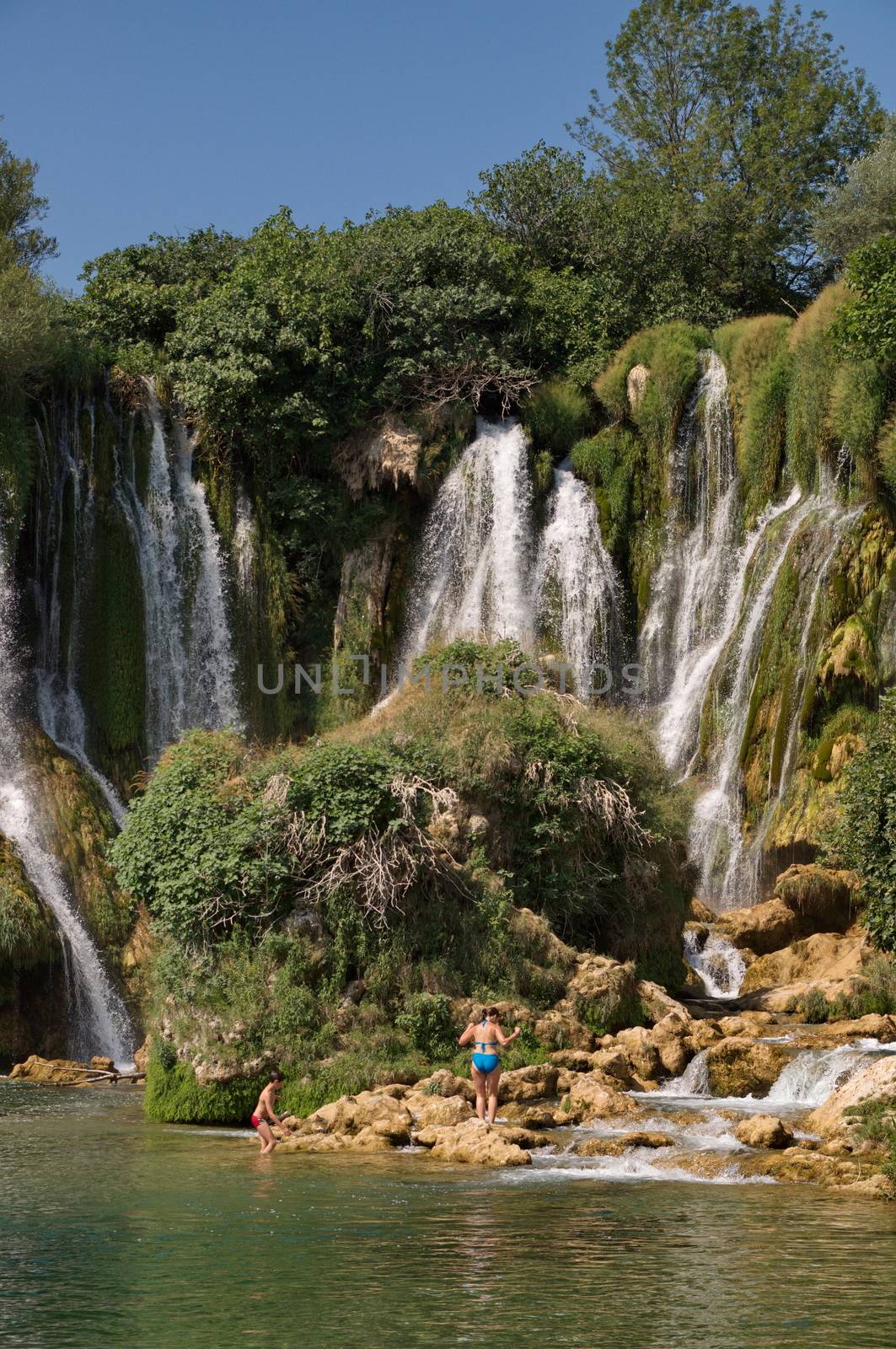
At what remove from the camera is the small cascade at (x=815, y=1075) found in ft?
58.9

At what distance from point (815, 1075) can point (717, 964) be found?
287 inches

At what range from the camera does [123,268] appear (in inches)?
1521

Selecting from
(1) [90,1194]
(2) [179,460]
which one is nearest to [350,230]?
(2) [179,460]

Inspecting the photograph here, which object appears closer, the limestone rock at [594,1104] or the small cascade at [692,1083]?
the limestone rock at [594,1104]

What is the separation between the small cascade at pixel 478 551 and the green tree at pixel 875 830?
568 inches

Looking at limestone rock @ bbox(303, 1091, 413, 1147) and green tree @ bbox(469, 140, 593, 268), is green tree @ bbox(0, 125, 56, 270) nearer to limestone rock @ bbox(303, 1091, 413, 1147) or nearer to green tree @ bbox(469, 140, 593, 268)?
green tree @ bbox(469, 140, 593, 268)

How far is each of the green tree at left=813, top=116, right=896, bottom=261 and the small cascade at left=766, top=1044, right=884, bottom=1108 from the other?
27305 millimetres

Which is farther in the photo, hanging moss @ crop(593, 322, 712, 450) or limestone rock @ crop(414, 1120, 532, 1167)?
hanging moss @ crop(593, 322, 712, 450)

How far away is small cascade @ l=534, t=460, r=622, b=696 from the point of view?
3397cm

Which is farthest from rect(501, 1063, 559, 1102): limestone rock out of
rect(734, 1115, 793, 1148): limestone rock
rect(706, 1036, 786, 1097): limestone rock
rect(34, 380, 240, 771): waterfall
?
rect(34, 380, 240, 771): waterfall

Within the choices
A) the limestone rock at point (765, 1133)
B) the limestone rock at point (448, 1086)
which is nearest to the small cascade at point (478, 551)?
the limestone rock at point (448, 1086)

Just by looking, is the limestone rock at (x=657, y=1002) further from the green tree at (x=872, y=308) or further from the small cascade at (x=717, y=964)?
the green tree at (x=872, y=308)

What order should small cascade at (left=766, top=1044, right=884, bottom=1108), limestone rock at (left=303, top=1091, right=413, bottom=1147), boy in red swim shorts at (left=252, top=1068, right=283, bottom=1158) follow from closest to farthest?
boy in red swim shorts at (left=252, top=1068, right=283, bottom=1158) → limestone rock at (left=303, top=1091, right=413, bottom=1147) → small cascade at (left=766, top=1044, right=884, bottom=1108)

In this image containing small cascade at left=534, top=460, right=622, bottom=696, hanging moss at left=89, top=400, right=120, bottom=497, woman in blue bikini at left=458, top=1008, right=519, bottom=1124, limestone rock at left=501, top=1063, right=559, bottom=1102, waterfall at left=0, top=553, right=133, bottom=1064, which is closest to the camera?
woman in blue bikini at left=458, top=1008, right=519, bottom=1124
